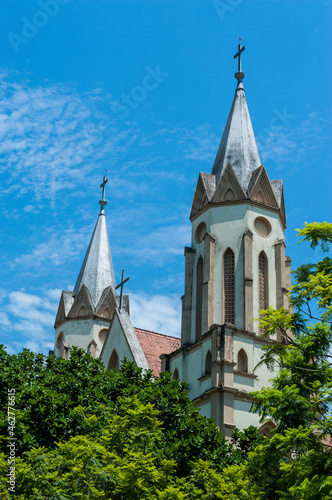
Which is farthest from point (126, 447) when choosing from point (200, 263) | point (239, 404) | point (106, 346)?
point (106, 346)

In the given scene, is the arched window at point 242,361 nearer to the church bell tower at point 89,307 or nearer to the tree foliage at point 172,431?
the tree foliage at point 172,431

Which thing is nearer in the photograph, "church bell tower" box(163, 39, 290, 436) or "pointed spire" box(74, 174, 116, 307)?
"church bell tower" box(163, 39, 290, 436)

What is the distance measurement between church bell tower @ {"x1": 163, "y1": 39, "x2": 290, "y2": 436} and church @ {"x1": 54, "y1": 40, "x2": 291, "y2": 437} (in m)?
0.03

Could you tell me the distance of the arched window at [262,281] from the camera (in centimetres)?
2808

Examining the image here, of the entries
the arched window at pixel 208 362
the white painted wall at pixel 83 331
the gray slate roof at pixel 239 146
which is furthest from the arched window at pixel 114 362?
the gray slate roof at pixel 239 146

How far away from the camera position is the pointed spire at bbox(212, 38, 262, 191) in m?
30.3

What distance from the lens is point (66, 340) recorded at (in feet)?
132

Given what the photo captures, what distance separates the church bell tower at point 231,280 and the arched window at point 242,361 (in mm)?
32

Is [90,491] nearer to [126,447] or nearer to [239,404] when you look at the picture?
[126,447]

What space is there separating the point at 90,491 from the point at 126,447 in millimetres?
1441

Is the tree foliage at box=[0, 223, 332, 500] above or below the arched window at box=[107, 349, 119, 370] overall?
below

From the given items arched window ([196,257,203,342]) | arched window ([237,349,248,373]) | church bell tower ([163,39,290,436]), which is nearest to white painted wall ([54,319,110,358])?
church bell tower ([163,39,290,436])

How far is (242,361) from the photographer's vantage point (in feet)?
86.8

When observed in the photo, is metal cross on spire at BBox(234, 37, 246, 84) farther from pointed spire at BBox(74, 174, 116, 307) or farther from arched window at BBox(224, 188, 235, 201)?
pointed spire at BBox(74, 174, 116, 307)
